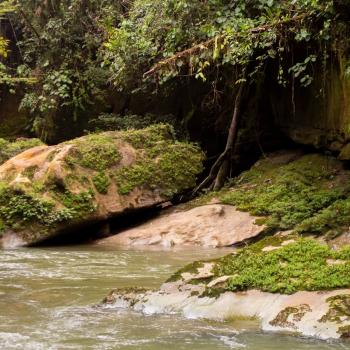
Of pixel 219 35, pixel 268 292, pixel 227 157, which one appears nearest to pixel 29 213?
pixel 219 35

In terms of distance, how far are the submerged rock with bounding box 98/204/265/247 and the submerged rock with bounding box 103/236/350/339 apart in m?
4.10

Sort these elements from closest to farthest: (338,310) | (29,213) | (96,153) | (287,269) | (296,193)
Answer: (338,310) → (287,269) → (29,213) → (296,193) → (96,153)

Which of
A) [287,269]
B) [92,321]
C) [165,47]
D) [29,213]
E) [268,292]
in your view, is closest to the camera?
[92,321]

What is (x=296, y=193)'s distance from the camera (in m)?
10.5

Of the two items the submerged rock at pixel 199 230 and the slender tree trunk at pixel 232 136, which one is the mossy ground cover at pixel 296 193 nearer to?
the submerged rock at pixel 199 230

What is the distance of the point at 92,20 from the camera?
15664mm

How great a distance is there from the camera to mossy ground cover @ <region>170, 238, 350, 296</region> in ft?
15.3

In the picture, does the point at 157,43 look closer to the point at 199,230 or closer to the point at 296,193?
the point at 199,230

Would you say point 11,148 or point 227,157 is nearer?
point 227,157

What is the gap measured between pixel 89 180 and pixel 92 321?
6.40 metres

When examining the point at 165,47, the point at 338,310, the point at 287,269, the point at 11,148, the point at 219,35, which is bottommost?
the point at 338,310

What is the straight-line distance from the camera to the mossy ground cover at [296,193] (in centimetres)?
869

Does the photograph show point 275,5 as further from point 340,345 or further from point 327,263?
point 340,345

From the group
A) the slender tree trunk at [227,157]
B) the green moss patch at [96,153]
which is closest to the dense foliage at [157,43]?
the slender tree trunk at [227,157]
